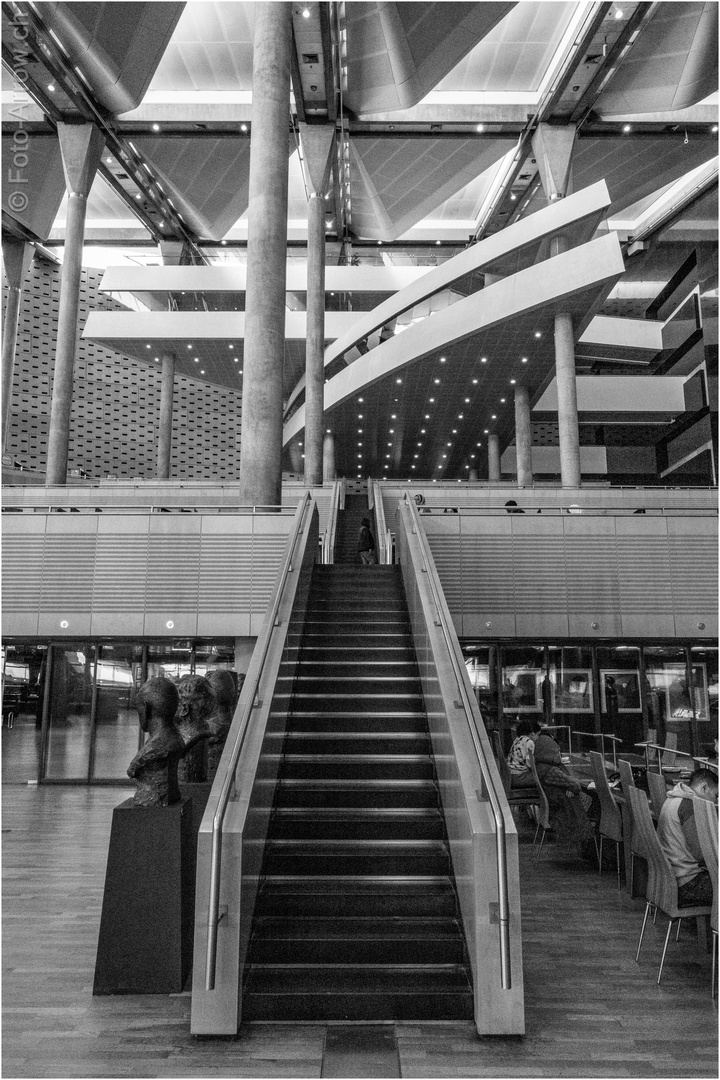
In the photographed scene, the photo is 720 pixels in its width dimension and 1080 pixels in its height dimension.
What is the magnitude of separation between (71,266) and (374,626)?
18918 mm

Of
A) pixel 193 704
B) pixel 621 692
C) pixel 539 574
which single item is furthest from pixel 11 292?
pixel 193 704

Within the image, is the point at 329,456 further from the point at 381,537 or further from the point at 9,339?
the point at 381,537

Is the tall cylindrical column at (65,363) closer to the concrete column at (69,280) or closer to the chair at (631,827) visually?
the concrete column at (69,280)

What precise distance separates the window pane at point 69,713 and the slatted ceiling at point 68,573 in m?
1.41

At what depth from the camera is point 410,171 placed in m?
26.2

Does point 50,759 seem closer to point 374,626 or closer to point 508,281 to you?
point 374,626

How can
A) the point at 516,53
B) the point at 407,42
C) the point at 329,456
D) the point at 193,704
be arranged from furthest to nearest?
1. the point at 329,456
2. the point at 516,53
3. the point at 407,42
4. the point at 193,704

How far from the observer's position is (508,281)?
19.5 meters

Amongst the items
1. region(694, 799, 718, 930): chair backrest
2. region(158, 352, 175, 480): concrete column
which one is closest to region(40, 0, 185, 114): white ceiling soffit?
region(158, 352, 175, 480): concrete column

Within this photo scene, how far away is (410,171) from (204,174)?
24.8 ft

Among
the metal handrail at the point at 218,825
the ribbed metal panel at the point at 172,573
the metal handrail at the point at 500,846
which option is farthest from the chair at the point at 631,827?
the ribbed metal panel at the point at 172,573

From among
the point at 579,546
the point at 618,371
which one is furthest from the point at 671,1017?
the point at 618,371

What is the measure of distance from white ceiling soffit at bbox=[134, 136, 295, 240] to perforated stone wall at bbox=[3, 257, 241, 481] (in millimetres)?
6949

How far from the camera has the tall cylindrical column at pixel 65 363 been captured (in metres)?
20.9
